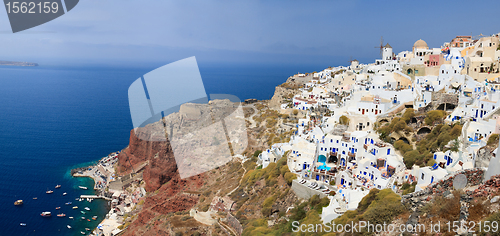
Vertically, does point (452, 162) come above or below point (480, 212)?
below

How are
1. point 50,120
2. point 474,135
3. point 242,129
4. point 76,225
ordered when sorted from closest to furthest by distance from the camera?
point 474,135 < point 76,225 < point 242,129 < point 50,120

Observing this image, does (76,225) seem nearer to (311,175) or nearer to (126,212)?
(126,212)

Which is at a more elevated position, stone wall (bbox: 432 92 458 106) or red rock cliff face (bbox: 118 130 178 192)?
stone wall (bbox: 432 92 458 106)

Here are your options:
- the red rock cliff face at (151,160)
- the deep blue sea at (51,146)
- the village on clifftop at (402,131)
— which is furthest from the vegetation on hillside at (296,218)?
the deep blue sea at (51,146)

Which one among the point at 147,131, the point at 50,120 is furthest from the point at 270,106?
the point at 50,120

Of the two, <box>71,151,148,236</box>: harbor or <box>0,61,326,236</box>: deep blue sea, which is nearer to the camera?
<box>71,151,148,236</box>: harbor

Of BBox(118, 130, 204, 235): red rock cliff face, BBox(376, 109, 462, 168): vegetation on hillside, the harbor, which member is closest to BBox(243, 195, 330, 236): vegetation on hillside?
BBox(376, 109, 462, 168): vegetation on hillside

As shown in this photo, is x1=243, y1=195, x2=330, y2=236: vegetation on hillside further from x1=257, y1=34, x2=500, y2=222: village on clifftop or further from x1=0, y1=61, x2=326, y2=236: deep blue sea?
x1=0, y1=61, x2=326, y2=236: deep blue sea

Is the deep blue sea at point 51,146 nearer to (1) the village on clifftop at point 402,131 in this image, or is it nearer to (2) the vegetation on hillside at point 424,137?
(1) the village on clifftop at point 402,131

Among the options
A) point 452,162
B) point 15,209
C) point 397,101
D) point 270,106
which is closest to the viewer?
point 452,162
